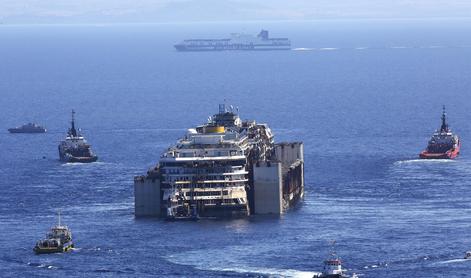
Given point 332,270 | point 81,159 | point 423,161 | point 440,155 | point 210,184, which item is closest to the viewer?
point 332,270

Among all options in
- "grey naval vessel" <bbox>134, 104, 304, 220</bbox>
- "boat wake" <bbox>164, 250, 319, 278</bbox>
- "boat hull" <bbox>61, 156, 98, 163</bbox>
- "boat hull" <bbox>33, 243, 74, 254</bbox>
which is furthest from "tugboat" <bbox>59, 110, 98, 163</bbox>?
"boat wake" <bbox>164, 250, 319, 278</bbox>

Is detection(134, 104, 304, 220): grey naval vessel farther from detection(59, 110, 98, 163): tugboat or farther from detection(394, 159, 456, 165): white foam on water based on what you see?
detection(59, 110, 98, 163): tugboat

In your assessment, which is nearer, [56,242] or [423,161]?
[56,242]

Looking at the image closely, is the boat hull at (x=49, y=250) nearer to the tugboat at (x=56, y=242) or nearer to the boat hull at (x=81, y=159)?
the tugboat at (x=56, y=242)

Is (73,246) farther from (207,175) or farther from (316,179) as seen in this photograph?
(316,179)

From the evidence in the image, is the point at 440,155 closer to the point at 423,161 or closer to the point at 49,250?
the point at 423,161

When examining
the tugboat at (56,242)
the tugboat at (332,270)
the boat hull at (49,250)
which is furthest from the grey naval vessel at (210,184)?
the tugboat at (332,270)

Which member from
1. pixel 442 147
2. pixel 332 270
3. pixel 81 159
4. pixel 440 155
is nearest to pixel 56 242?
pixel 332 270

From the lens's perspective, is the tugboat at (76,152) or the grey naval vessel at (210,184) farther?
the tugboat at (76,152)
